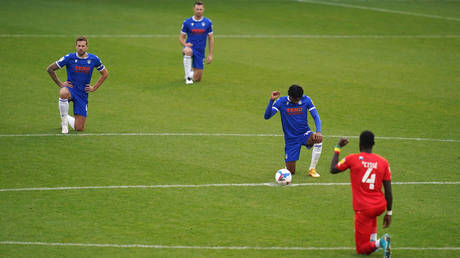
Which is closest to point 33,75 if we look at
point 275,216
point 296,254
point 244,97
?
point 244,97

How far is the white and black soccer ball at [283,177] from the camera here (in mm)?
12328

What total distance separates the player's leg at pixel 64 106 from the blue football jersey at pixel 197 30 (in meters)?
5.71

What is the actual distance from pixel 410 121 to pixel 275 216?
23.6 feet

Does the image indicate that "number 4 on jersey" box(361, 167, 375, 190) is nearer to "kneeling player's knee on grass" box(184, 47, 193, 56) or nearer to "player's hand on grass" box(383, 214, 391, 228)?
"player's hand on grass" box(383, 214, 391, 228)

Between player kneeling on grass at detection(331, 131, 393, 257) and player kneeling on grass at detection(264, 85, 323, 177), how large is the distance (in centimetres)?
330

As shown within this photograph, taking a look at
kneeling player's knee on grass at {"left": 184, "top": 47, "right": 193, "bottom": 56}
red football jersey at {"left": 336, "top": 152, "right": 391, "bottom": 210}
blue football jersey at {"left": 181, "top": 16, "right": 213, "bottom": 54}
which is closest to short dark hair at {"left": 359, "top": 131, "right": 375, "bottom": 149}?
red football jersey at {"left": 336, "top": 152, "right": 391, "bottom": 210}

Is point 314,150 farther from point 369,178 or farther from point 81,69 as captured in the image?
point 81,69

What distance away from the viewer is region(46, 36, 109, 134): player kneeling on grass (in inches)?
602

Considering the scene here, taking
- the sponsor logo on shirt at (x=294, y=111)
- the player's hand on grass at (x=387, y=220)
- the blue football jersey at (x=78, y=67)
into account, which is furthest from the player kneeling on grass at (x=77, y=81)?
the player's hand on grass at (x=387, y=220)

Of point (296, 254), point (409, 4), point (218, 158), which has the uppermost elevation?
point (409, 4)

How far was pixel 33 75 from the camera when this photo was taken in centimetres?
2086

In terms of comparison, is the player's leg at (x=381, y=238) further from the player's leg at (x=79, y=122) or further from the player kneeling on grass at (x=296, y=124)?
the player's leg at (x=79, y=122)

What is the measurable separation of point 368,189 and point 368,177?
6.8 inches

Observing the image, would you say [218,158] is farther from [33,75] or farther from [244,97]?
[33,75]
